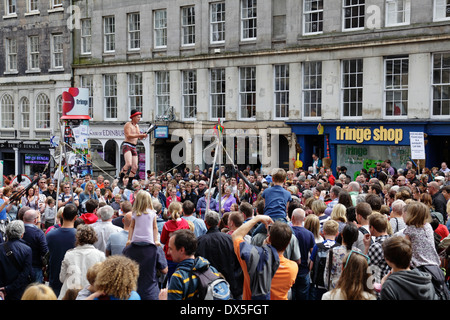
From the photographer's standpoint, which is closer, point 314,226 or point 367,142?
point 314,226

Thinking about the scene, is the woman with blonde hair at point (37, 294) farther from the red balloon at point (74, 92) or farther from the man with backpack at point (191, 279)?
the red balloon at point (74, 92)

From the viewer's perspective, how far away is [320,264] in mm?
6727

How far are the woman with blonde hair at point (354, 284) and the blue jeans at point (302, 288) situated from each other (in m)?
2.27

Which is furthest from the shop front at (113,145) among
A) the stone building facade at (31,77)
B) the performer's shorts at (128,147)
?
the performer's shorts at (128,147)

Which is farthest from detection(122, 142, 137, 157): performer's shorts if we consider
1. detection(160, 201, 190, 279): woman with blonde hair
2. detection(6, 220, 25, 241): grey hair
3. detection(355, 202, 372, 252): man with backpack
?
detection(355, 202, 372, 252): man with backpack

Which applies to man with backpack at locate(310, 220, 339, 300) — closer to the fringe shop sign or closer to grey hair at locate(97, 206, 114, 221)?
grey hair at locate(97, 206, 114, 221)

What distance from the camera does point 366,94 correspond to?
2297 cm

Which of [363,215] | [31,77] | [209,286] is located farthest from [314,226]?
[31,77]

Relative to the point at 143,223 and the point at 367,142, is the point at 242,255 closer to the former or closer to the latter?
the point at 143,223

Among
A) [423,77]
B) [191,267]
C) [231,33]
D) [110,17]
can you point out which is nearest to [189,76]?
[231,33]

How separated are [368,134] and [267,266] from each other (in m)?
18.1

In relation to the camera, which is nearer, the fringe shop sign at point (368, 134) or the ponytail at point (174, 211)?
the ponytail at point (174, 211)

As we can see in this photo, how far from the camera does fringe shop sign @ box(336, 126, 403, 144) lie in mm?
21984

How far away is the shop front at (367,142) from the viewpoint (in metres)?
21.5
